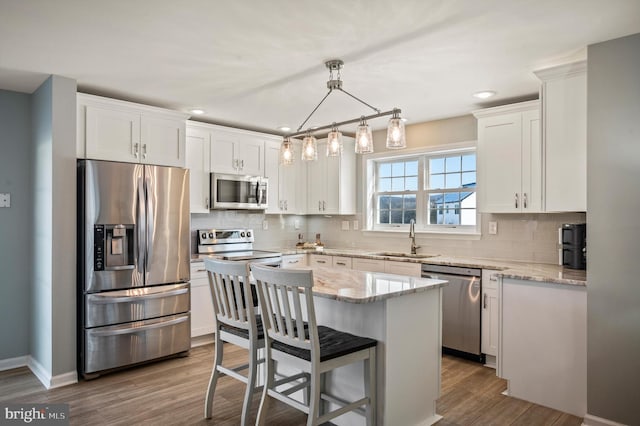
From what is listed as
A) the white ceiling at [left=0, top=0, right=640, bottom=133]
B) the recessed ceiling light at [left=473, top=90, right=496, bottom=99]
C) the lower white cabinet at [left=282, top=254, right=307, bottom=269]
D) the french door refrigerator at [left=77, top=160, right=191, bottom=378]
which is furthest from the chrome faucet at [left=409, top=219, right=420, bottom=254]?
the french door refrigerator at [left=77, top=160, right=191, bottom=378]

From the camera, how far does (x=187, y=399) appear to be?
3.03 metres

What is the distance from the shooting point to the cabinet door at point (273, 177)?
5191 mm

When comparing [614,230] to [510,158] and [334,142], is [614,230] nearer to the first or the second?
[510,158]

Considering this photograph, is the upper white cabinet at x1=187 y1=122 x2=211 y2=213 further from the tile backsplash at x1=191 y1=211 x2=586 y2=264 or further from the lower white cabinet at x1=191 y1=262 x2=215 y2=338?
the lower white cabinet at x1=191 y1=262 x2=215 y2=338

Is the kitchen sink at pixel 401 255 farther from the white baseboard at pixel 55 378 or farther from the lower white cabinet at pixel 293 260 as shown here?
the white baseboard at pixel 55 378

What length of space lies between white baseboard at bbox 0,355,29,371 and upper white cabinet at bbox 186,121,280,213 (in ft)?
6.57

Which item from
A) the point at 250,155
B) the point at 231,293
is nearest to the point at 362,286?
the point at 231,293

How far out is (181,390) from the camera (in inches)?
126

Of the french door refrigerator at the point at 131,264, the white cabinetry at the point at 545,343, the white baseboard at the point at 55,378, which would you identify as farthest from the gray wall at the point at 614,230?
the white baseboard at the point at 55,378

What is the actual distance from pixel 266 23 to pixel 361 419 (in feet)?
7.74

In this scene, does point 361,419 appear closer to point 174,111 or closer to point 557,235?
point 557,235

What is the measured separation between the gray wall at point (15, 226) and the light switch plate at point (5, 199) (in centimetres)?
3

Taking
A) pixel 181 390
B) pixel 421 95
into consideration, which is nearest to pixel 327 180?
pixel 421 95

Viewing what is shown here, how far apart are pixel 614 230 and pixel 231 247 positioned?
378 cm
